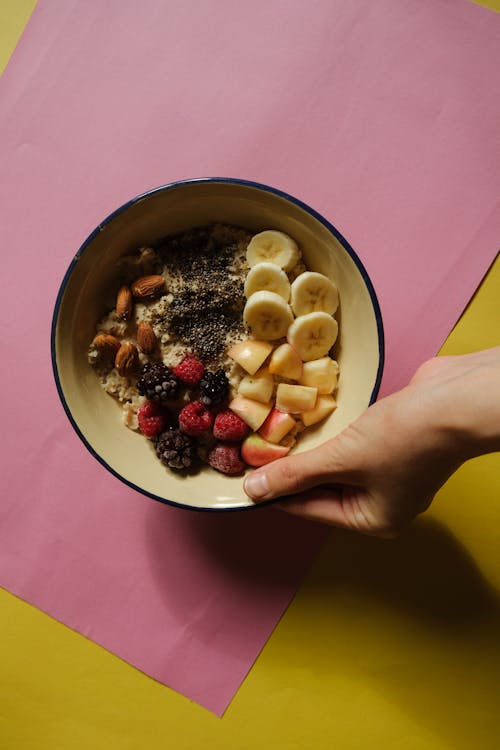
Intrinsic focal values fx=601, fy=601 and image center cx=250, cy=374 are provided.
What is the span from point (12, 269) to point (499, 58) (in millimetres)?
984

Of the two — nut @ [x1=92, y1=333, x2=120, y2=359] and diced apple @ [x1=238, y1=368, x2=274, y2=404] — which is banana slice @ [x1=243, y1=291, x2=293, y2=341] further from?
nut @ [x1=92, y1=333, x2=120, y2=359]

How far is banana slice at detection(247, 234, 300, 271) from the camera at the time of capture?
918 millimetres

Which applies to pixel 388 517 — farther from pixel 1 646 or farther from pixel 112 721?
pixel 1 646

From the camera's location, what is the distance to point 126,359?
0.92 metres

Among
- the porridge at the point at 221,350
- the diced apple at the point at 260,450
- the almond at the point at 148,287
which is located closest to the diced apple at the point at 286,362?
the porridge at the point at 221,350

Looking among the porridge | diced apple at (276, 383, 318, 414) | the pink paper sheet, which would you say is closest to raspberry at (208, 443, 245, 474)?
the porridge

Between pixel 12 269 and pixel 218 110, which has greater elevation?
pixel 218 110

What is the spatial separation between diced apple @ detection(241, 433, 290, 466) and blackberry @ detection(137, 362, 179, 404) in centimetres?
14

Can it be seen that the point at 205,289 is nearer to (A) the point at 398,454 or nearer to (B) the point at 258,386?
(B) the point at 258,386

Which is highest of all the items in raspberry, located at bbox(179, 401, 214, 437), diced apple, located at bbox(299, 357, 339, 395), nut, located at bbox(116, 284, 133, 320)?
diced apple, located at bbox(299, 357, 339, 395)

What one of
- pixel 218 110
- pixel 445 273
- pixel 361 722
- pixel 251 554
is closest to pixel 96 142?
pixel 218 110

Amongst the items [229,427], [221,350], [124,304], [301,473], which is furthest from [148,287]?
[301,473]

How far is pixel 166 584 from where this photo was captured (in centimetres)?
110

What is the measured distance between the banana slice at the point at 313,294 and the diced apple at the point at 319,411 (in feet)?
0.45
